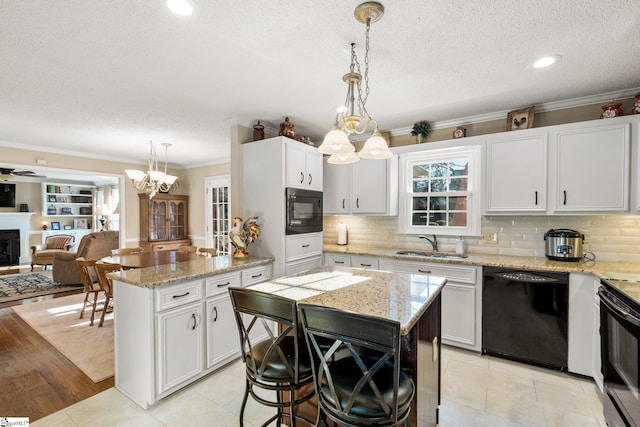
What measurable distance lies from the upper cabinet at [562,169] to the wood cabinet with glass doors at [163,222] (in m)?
6.03

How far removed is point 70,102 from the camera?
2.96m

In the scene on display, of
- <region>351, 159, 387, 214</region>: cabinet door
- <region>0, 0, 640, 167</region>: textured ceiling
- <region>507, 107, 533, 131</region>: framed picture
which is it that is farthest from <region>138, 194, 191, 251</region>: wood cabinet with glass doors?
<region>507, 107, 533, 131</region>: framed picture

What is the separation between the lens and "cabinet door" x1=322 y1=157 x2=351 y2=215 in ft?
13.0

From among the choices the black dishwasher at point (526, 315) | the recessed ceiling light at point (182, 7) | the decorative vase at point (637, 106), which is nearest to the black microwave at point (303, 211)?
the recessed ceiling light at point (182, 7)

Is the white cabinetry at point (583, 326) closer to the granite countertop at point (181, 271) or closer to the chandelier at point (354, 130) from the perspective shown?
the chandelier at point (354, 130)

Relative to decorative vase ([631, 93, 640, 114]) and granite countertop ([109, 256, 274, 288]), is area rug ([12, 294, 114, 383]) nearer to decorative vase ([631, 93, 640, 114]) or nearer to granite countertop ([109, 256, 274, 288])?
granite countertop ([109, 256, 274, 288])

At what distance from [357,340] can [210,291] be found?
1.74 m

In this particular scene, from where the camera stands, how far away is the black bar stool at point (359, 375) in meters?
1.08

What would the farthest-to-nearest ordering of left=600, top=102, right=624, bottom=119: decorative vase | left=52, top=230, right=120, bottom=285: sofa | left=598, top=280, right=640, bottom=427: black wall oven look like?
left=52, top=230, right=120, bottom=285: sofa < left=600, top=102, right=624, bottom=119: decorative vase < left=598, top=280, right=640, bottom=427: black wall oven

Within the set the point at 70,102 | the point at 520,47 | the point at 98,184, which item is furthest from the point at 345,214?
the point at 98,184

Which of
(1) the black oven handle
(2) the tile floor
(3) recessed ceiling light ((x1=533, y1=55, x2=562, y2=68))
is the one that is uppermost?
(3) recessed ceiling light ((x1=533, y1=55, x2=562, y2=68))

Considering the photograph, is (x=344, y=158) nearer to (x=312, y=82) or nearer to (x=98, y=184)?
(x=312, y=82)

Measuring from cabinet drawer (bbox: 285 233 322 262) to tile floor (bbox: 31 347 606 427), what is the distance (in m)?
1.28

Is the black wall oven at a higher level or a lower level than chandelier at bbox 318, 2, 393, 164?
lower
